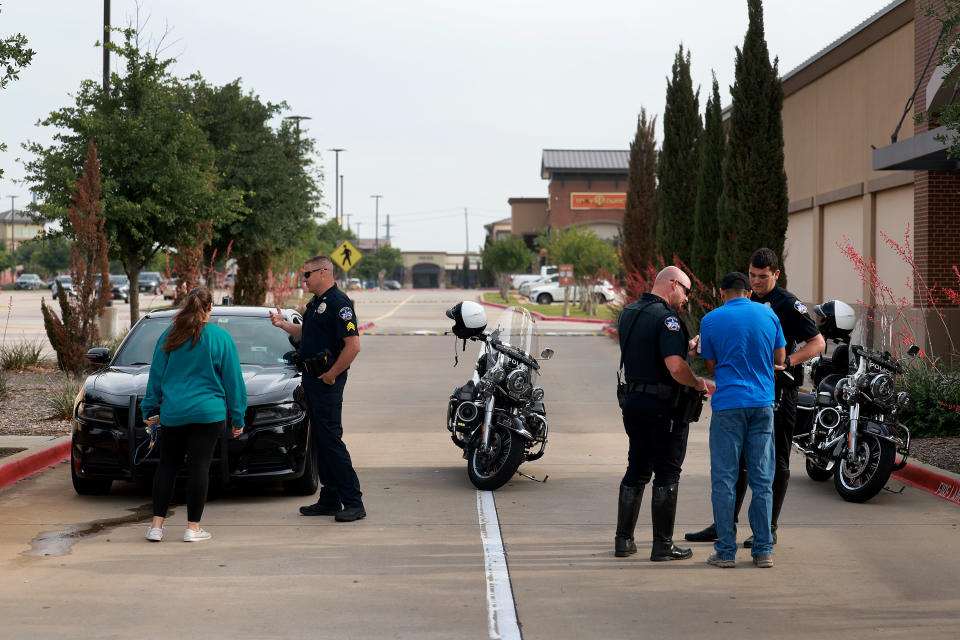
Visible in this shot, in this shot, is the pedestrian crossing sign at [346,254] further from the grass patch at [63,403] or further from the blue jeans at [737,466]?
the blue jeans at [737,466]

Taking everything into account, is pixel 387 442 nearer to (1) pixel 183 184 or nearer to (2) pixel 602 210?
(1) pixel 183 184

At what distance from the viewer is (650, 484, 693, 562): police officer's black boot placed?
23.1 ft

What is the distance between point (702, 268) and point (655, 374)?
17.3m

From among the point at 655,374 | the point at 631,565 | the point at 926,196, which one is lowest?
the point at 631,565

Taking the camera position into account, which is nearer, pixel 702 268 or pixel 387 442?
pixel 387 442

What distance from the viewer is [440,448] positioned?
1212cm

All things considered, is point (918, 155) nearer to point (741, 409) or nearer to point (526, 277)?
point (741, 409)

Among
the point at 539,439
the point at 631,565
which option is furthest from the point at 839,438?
the point at 631,565

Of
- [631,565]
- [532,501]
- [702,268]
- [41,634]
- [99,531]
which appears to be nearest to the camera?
[41,634]

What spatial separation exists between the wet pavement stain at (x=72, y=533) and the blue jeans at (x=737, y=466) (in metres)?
4.08

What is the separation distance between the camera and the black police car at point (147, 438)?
28.4 ft

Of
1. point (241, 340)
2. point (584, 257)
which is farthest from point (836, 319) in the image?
point (584, 257)

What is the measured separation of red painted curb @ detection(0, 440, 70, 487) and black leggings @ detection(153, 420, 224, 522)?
9.18 feet

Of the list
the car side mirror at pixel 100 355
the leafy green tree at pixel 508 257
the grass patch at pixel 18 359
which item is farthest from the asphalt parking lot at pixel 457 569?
the leafy green tree at pixel 508 257
